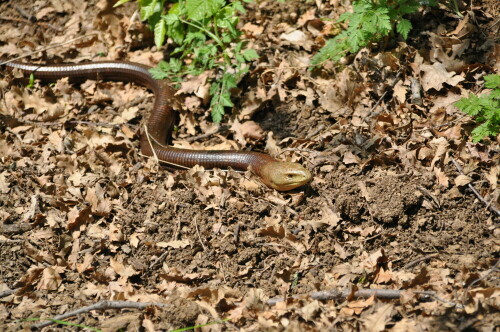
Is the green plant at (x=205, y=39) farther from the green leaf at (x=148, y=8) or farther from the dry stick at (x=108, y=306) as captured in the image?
the dry stick at (x=108, y=306)

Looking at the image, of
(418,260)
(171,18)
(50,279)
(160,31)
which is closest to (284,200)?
(418,260)

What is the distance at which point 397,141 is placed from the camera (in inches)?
205

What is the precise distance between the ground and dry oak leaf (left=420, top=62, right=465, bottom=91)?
0.06 ft

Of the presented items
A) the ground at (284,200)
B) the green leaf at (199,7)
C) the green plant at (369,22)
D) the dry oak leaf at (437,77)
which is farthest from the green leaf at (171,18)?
the dry oak leaf at (437,77)

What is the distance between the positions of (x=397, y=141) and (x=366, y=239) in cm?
128

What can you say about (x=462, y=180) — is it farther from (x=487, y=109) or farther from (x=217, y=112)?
(x=217, y=112)

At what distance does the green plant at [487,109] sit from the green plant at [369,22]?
3.45ft

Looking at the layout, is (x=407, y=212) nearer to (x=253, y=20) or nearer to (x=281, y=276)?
(x=281, y=276)

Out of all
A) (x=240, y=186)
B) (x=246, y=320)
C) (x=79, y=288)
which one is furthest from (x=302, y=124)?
(x=79, y=288)

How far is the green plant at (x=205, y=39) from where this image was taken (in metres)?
Answer: 5.64

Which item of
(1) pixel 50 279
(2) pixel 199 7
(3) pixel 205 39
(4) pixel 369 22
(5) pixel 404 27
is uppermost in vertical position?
(2) pixel 199 7

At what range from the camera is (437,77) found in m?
5.47

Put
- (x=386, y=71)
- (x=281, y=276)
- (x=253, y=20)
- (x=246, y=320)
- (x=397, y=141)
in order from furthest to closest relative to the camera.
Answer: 1. (x=253, y=20)
2. (x=386, y=71)
3. (x=397, y=141)
4. (x=281, y=276)
5. (x=246, y=320)

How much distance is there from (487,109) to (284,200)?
215cm
